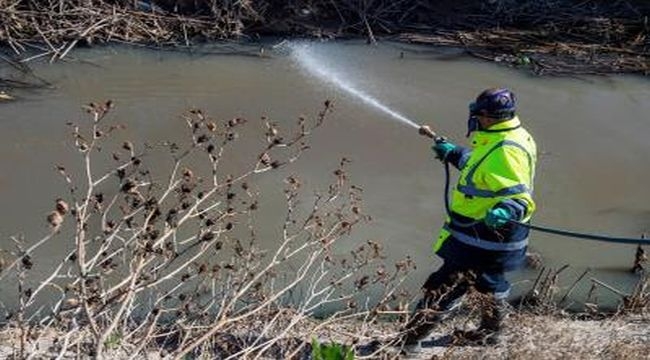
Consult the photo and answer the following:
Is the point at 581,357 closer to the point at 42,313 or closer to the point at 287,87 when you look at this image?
the point at 42,313

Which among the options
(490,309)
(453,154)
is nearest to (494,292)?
(490,309)

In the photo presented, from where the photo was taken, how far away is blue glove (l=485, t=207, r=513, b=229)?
16.0ft

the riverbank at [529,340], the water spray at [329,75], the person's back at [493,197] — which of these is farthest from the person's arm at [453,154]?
the water spray at [329,75]

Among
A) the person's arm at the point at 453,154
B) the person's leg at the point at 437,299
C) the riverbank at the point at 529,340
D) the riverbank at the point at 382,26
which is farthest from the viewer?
the riverbank at the point at 382,26

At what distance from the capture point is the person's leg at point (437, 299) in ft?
17.2

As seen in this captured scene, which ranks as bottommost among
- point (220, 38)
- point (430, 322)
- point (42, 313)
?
point (42, 313)

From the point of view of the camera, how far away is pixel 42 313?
6227 mm

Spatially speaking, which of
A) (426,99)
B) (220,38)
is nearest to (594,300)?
(426,99)

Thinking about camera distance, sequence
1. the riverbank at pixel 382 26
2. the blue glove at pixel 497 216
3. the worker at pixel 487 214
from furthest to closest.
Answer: the riverbank at pixel 382 26, the worker at pixel 487 214, the blue glove at pixel 497 216

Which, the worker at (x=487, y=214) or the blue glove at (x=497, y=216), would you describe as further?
the worker at (x=487, y=214)

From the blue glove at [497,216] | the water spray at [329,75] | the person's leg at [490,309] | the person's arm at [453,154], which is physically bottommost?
the person's leg at [490,309]

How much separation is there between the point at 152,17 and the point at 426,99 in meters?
3.80

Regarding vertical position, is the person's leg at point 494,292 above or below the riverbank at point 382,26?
below

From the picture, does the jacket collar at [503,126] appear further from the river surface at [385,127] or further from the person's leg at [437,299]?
the river surface at [385,127]
